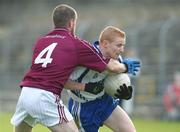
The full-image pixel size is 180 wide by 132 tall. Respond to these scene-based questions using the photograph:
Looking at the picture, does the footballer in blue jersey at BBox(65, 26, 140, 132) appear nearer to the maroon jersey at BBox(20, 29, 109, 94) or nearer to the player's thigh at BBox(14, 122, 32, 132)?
the maroon jersey at BBox(20, 29, 109, 94)

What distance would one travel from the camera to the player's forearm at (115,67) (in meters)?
9.16

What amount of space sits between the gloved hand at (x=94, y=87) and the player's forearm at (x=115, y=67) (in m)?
0.35

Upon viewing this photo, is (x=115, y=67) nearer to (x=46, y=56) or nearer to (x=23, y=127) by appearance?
(x=46, y=56)

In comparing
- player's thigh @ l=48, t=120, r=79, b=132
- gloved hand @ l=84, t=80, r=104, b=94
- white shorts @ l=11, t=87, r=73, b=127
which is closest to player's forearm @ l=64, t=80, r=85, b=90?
gloved hand @ l=84, t=80, r=104, b=94

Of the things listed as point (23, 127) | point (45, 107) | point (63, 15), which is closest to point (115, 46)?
point (63, 15)

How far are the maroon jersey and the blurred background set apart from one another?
13.9m

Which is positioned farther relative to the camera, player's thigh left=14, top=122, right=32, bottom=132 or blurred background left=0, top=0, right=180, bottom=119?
blurred background left=0, top=0, right=180, bottom=119

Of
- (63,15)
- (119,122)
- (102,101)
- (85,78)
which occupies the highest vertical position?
(63,15)

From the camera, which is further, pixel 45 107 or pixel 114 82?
pixel 114 82

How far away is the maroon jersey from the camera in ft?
28.8

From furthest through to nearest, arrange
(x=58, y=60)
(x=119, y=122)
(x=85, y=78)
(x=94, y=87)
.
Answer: (x=119, y=122), (x=85, y=78), (x=94, y=87), (x=58, y=60)

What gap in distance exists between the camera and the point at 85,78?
9516 millimetres

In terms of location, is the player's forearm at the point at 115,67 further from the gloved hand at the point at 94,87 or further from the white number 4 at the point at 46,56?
the white number 4 at the point at 46,56

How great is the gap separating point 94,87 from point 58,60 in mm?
794
